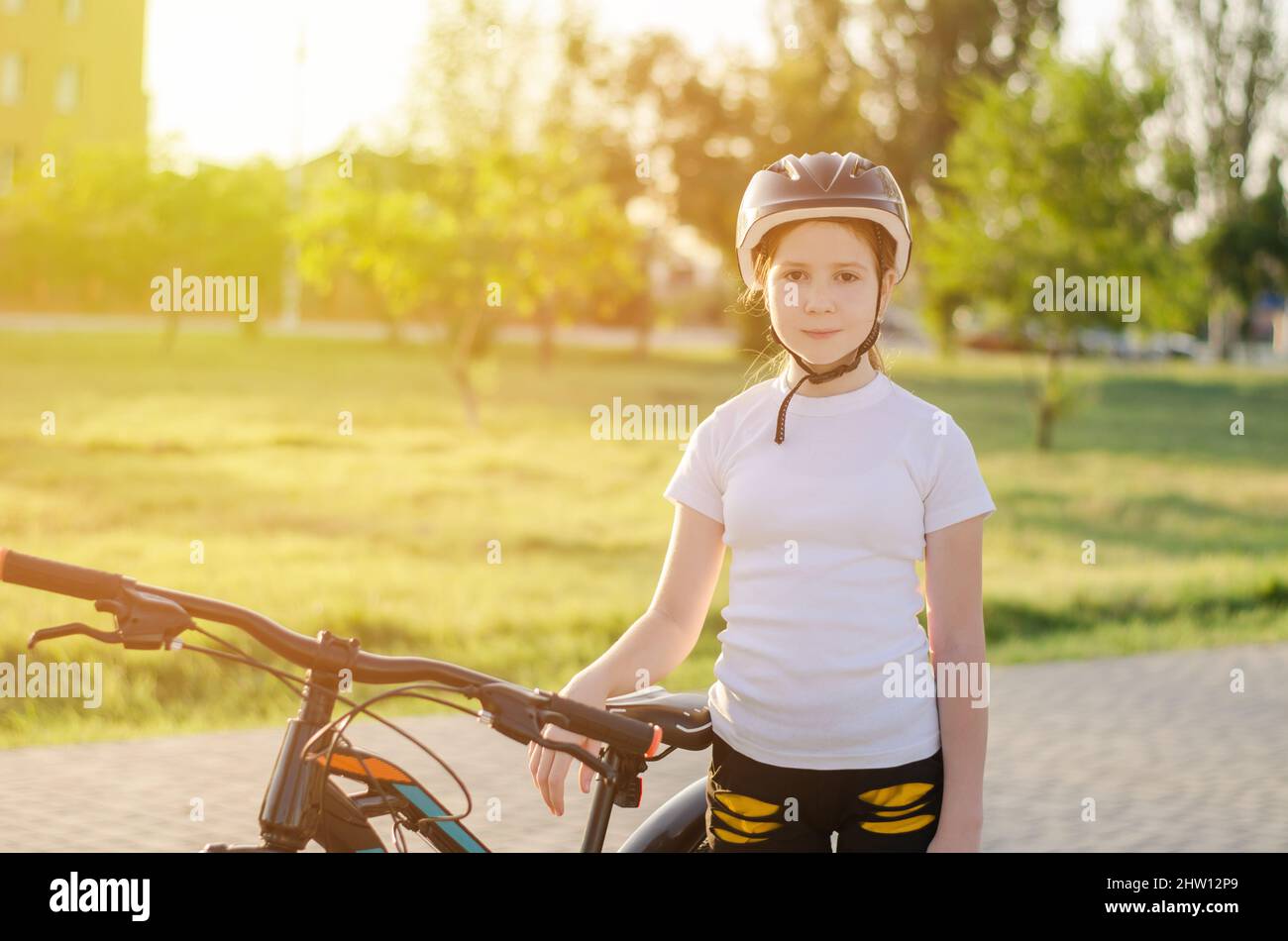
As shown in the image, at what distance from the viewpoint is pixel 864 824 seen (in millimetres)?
2596

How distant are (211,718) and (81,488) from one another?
10958 mm

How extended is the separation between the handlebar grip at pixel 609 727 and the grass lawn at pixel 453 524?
2.85 m

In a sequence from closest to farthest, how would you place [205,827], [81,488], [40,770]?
1. [205,827]
2. [40,770]
3. [81,488]

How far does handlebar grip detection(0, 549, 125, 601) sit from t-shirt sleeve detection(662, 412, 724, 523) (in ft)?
3.30

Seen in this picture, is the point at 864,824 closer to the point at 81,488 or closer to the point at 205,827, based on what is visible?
the point at 205,827

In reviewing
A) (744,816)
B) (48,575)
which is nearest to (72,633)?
(48,575)

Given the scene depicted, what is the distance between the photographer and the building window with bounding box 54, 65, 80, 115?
61438mm

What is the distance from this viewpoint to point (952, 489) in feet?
8.46

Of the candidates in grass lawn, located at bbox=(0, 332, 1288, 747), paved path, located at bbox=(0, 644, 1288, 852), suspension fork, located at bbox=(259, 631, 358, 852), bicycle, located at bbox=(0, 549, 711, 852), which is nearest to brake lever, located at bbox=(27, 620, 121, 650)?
bicycle, located at bbox=(0, 549, 711, 852)

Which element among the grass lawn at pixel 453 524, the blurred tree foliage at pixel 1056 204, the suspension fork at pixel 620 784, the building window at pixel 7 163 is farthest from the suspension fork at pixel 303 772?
the building window at pixel 7 163

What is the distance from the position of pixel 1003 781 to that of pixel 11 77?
202 ft

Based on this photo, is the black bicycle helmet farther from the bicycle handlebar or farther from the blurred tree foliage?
the blurred tree foliage

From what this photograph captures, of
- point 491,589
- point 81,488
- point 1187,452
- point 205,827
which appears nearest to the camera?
point 205,827
